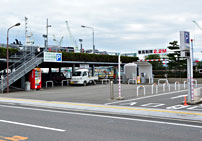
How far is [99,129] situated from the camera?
29.2 ft

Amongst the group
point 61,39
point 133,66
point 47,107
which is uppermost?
point 61,39

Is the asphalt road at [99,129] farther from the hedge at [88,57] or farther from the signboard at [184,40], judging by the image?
the hedge at [88,57]

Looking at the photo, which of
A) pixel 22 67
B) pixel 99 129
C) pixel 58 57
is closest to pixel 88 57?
pixel 58 57

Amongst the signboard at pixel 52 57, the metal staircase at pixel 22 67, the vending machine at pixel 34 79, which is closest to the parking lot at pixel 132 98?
the metal staircase at pixel 22 67

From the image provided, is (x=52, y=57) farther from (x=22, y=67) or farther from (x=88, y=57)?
(x=88, y=57)

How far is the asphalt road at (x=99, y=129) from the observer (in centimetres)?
770

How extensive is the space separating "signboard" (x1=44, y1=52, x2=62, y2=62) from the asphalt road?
69.3 feet

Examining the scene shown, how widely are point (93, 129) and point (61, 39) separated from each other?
136 m

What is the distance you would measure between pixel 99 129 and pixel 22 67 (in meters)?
22.6

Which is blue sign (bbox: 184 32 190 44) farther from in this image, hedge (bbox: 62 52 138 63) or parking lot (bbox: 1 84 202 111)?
hedge (bbox: 62 52 138 63)

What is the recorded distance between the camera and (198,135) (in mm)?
7879

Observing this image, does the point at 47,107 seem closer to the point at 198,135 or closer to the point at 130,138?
the point at 130,138

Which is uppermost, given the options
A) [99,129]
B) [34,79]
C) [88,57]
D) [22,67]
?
[88,57]

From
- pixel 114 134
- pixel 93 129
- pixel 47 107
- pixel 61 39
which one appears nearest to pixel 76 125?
pixel 93 129
